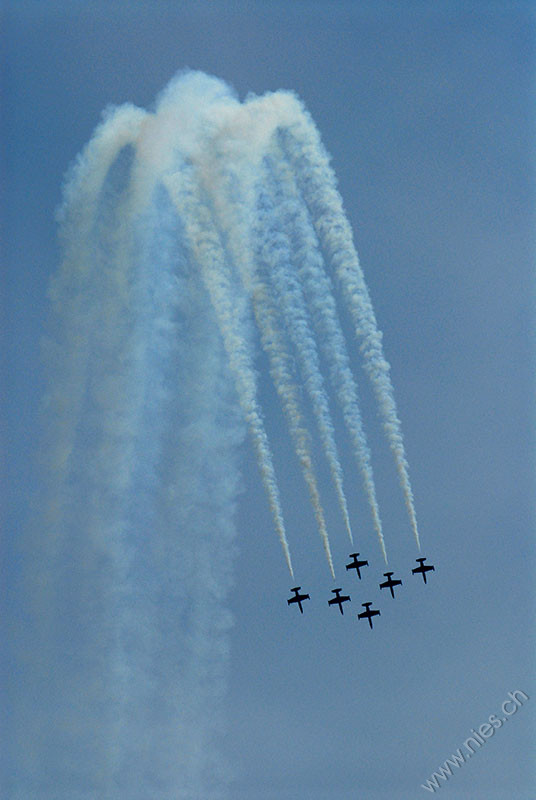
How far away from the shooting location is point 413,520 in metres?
68.7

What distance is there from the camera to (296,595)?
249ft

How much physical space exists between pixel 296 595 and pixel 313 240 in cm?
1833

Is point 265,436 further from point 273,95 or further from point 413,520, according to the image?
point 273,95

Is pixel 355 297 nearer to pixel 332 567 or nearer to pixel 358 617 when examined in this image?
pixel 332 567

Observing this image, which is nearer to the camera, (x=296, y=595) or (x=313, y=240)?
(x=313, y=240)

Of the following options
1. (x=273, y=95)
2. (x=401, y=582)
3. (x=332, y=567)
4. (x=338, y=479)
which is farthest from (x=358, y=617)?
(x=273, y=95)

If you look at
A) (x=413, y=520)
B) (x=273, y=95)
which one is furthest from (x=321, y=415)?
(x=273, y=95)

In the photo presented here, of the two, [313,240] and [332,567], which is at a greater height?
[313,240]

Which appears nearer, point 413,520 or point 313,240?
point 313,240

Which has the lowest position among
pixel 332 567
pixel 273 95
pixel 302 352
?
pixel 332 567

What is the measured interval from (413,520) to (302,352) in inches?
345

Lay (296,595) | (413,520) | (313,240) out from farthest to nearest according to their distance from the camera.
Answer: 1. (296,595)
2. (413,520)
3. (313,240)

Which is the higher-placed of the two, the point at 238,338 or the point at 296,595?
the point at 238,338

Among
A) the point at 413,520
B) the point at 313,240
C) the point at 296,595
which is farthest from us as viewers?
the point at 296,595
